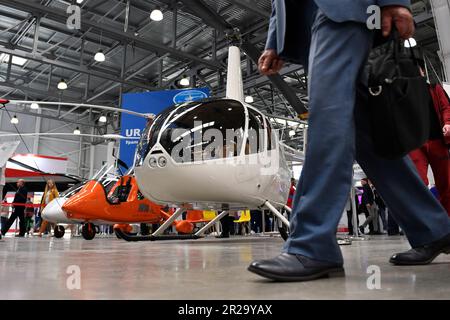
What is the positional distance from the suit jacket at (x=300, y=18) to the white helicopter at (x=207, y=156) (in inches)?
80.8

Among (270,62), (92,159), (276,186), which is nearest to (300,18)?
(270,62)

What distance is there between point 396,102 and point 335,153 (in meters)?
0.27

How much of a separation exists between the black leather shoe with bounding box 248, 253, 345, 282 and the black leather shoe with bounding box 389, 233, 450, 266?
20.9 inches

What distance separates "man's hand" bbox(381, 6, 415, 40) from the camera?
54.8 inches

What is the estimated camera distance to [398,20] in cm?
140

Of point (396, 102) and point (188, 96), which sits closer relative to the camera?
point (396, 102)

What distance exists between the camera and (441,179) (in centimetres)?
314

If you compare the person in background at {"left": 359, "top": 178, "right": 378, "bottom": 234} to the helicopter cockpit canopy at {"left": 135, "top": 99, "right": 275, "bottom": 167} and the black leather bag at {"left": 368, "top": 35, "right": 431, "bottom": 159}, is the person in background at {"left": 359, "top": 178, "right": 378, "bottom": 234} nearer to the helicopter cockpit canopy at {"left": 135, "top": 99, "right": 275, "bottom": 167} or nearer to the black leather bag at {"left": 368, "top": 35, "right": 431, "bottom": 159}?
the helicopter cockpit canopy at {"left": 135, "top": 99, "right": 275, "bottom": 167}

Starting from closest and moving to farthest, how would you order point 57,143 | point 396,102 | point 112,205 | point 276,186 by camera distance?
point 396,102
point 276,186
point 112,205
point 57,143

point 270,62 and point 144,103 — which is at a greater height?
point 144,103

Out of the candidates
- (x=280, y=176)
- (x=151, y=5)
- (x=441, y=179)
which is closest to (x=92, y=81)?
(x=151, y=5)

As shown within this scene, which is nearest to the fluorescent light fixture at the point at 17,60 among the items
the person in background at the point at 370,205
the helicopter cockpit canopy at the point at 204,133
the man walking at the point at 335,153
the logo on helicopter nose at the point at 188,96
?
the logo on helicopter nose at the point at 188,96

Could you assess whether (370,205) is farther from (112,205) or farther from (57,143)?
(57,143)

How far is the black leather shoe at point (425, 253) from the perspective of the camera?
63.5 inches
